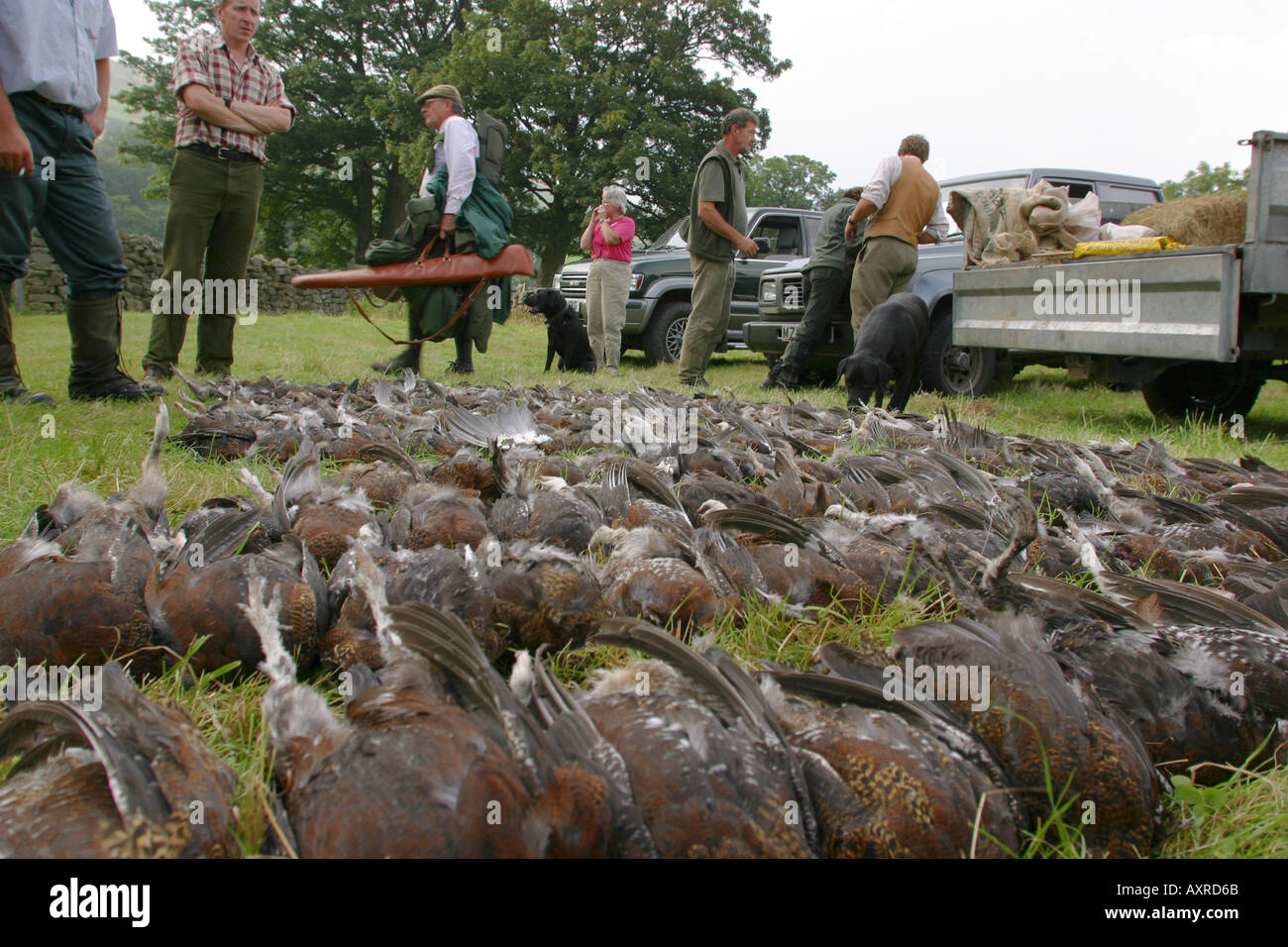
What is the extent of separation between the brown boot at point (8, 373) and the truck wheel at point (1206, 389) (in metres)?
7.52

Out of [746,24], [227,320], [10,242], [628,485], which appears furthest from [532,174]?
[628,485]

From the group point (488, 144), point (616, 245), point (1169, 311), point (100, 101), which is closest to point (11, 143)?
point (100, 101)

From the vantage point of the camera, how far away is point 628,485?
270cm

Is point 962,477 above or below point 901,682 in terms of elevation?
above

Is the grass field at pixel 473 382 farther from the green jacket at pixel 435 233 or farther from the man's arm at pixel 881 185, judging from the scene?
the man's arm at pixel 881 185

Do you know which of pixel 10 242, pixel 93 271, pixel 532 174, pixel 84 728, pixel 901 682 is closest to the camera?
pixel 84 728

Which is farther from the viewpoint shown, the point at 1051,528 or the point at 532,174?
the point at 532,174

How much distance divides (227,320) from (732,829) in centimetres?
634

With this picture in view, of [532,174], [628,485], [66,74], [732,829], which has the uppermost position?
[532,174]

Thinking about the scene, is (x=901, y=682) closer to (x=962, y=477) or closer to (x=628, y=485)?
(x=628, y=485)

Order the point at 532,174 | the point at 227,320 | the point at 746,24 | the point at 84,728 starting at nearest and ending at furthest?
the point at 84,728
the point at 227,320
the point at 532,174
the point at 746,24

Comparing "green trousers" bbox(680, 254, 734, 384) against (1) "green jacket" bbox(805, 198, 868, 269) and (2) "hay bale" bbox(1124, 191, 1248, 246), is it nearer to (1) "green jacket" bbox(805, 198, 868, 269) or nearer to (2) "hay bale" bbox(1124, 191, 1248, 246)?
(1) "green jacket" bbox(805, 198, 868, 269)

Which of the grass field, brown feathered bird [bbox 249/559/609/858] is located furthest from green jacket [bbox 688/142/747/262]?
brown feathered bird [bbox 249/559/609/858]

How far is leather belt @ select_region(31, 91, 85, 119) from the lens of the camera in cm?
411
